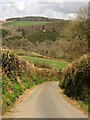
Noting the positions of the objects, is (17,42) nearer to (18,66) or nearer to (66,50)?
(66,50)

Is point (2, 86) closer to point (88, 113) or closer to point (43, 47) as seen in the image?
point (88, 113)

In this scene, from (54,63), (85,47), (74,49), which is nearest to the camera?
(85,47)

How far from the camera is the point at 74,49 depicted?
6488 centimetres

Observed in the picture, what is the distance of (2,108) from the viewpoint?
2131cm

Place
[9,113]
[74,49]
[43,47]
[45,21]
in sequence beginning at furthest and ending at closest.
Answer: [45,21]
[43,47]
[74,49]
[9,113]

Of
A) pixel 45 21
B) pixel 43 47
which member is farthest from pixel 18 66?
Answer: pixel 45 21

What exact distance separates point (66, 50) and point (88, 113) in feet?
162

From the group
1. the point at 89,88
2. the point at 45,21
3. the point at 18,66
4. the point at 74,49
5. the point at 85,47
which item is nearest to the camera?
the point at 89,88

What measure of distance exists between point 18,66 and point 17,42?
85.7 m

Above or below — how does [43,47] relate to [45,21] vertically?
below

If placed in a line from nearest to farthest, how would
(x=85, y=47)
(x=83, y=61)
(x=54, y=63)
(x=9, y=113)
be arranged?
(x=9, y=113) < (x=83, y=61) < (x=85, y=47) < (x=54, y=63)

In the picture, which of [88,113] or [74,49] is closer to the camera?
[88,113]

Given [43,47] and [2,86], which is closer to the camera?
[2,86]

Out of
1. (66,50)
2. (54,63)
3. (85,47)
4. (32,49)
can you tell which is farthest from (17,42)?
(85,47)
